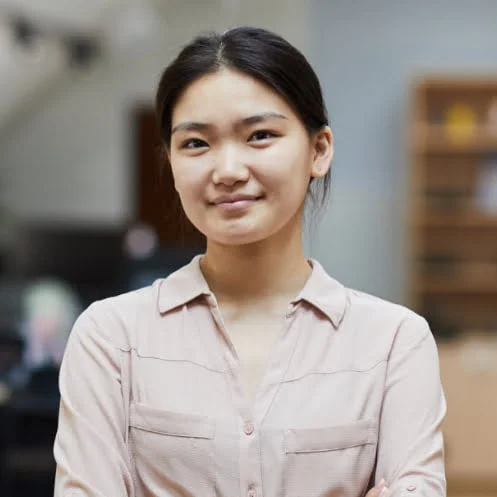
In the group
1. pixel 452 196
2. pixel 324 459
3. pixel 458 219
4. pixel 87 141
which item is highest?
pixel 87 141

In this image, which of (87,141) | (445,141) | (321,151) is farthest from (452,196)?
(321,151)

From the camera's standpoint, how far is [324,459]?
3.76 ft

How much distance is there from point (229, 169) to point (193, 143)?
0.07 meters

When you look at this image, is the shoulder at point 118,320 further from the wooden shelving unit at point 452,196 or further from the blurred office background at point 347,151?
the wooden shelving unit at point 452,196

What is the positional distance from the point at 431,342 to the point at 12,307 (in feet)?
11.0

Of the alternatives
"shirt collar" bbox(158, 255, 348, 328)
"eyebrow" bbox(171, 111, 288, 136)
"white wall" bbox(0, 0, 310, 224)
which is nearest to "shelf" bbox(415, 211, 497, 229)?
"white wall" bbox(0, 0, 310, 224)

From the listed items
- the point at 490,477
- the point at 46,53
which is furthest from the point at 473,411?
the point at 46,53

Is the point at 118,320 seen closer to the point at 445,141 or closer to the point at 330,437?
the point at 330,437

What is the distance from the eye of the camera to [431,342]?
124cm

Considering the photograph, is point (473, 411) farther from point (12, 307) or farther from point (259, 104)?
point (259, 104)

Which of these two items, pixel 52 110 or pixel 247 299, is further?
pixel 52 110

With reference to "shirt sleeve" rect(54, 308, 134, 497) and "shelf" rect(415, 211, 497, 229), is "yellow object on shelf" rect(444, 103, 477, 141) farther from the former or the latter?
"shirt sleeve" rect(54, 308, 134, 497)

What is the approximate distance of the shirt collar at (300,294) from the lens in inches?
48.6

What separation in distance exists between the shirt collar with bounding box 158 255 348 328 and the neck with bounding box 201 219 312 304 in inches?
0.8
